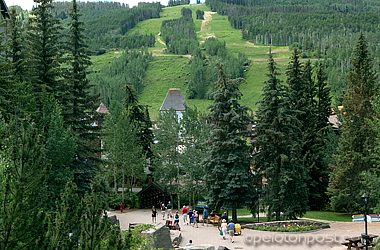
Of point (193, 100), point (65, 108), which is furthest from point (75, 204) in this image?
point (193, 100)

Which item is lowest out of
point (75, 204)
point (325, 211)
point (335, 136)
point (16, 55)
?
point (325, 211)

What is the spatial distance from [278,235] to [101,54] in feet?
568

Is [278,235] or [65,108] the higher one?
[65,108]

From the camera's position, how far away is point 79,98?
1353 inches

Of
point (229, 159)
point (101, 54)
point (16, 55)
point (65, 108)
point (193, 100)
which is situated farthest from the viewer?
point (101, 54)

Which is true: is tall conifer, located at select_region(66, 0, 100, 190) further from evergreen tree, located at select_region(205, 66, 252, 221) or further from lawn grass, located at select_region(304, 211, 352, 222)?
lawn grass, located at select_region(304, 211, 352, 222)

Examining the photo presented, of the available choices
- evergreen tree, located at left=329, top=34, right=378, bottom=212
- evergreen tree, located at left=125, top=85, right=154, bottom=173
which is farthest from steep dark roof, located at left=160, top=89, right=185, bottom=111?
evergreen tree, located at left=329, top=34, right=378, bottom=212

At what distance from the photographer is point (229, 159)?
38.5 m

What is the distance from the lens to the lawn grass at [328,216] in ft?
135

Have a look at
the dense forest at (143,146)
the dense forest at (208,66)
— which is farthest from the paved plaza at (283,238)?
the dense forest at (208,66)

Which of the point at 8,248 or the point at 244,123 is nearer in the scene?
the point at 8,248

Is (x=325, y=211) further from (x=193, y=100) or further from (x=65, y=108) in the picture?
(x=193, y=100)

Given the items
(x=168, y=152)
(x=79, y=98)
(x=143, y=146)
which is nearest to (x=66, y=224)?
(x=79, y=98)

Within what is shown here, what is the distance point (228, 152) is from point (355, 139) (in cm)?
875
